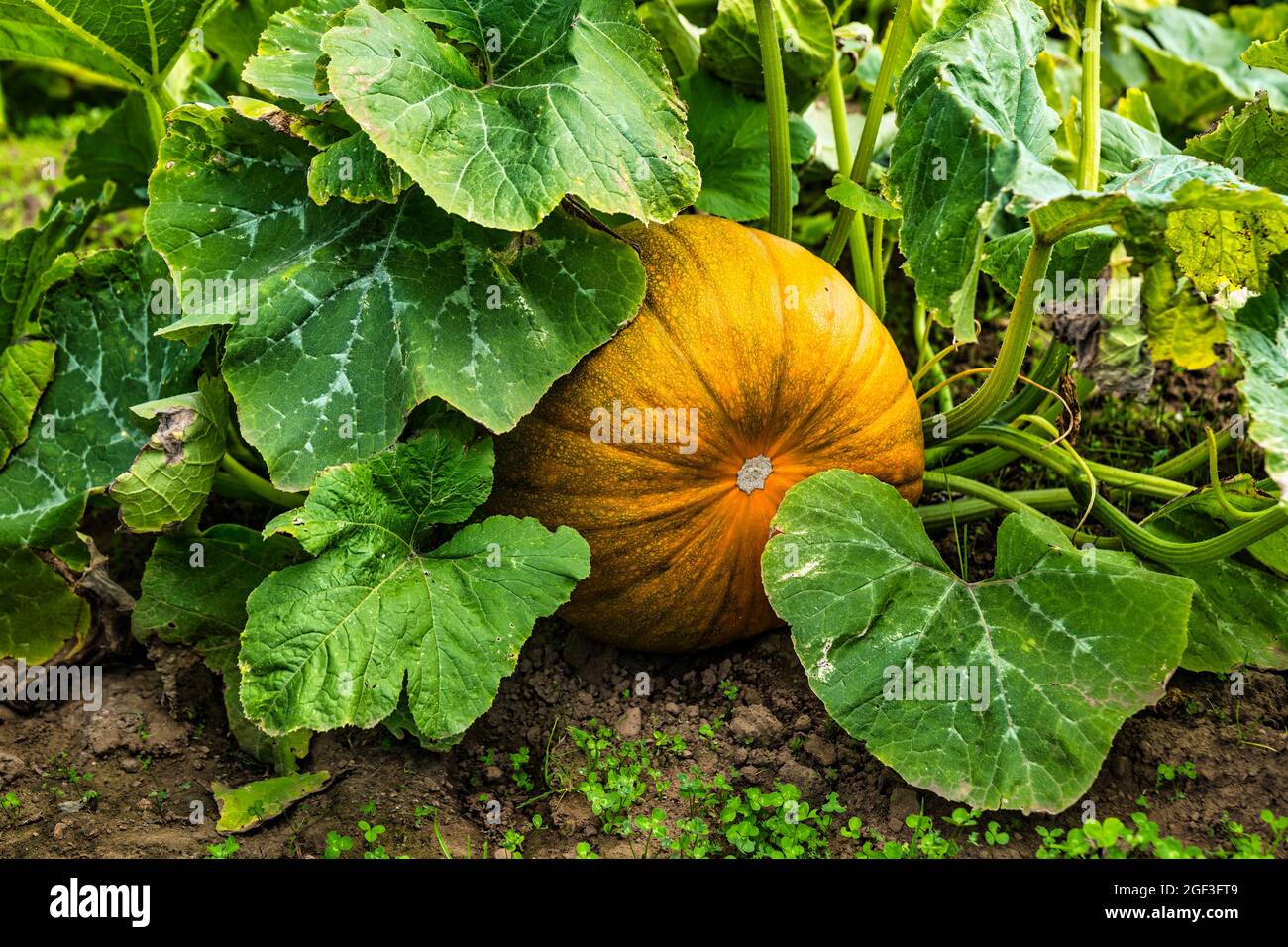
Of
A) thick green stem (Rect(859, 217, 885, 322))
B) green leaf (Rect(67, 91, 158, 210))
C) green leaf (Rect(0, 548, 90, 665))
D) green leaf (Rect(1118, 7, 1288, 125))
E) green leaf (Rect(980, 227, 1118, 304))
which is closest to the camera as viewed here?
green leaf (Rect(980, 227, 1118, 304))

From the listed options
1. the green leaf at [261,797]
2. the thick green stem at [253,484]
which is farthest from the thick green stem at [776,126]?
the green leaf at [261,797]

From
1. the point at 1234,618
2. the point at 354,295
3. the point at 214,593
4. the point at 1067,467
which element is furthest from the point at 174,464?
the point at 1234,618

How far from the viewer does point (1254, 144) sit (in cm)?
243

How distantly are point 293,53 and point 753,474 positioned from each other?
4.15 ft

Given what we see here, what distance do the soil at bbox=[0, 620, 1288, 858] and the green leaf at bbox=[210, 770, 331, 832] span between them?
0.07 feet

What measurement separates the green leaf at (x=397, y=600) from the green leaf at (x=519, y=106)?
50 cm

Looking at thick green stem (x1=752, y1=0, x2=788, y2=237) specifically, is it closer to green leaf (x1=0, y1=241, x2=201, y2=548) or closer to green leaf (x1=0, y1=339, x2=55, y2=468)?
green leaf (x1=0, y1=241, x2=201, y2=548)

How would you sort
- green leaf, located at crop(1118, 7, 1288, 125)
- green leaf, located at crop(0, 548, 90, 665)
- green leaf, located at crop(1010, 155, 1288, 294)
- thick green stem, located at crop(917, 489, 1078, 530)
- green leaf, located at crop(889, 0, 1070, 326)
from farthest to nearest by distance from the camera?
green leaf, located at crop(1118, 7, 1288, 125) < thick green stem, located at crop(917, 489, 1078, 530) < green leaf, located at crop(0, 548, 90, 665) < green leaf, located at crop(889, 0, 1070, 326) < green leaf, located at crop(1010, 155, 1288, 294)

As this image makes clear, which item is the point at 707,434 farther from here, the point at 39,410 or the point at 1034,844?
the point at 39,410

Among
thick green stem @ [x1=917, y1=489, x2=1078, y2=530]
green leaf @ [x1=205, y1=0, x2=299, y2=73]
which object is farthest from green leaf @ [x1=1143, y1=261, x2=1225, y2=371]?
green leaf @ [x1=205, y1=0, x2=299, y2=73]

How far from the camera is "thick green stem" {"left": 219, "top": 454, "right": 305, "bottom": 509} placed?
253 cm

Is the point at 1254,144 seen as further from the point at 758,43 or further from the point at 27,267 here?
the point at 27,267

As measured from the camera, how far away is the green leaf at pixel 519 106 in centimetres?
199
